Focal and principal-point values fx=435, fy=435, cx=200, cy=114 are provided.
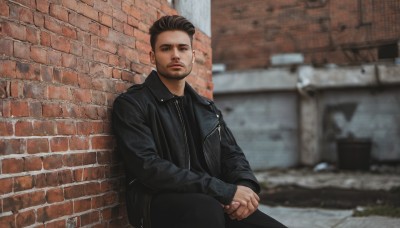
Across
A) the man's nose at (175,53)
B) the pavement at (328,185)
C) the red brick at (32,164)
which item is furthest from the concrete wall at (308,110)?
the red brick at (32,164)

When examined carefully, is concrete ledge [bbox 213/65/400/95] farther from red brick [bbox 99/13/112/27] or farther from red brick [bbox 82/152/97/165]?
red brick [bbox 82/152/97/165]

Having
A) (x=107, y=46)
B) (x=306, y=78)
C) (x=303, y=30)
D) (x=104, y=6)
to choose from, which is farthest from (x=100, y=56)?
(x=303, y=30)

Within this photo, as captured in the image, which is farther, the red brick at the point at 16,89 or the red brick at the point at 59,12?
the red brick at the point at 59,12

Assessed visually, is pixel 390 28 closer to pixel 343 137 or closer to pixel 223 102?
pixel 343 137

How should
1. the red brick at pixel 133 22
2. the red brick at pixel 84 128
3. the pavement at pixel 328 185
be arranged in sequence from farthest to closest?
the pavement at pixel 328 185
the red brick at pixel 133 22
the red brick at pixel 84 128

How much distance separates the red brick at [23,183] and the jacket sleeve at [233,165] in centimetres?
122

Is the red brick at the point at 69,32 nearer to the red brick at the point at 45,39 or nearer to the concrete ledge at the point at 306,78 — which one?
the red brick at the point at 45,39

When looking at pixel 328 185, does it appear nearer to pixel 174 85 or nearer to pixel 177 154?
pixel 174 85

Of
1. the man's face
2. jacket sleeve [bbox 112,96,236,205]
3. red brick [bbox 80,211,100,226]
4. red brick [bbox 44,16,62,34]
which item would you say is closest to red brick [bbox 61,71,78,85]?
red brick [bbox 44,16,62,34]

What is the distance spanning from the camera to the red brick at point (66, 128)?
229 cm

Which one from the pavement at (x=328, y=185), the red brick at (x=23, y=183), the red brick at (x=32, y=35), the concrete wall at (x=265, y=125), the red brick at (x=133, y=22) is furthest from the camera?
the concrete wall at (x=265, y=125)

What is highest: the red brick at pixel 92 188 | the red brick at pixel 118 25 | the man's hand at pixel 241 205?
the red brick at pixel 118 25

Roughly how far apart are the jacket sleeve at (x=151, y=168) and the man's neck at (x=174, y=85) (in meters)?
0.40

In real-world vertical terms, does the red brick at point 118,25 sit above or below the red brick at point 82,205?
above
